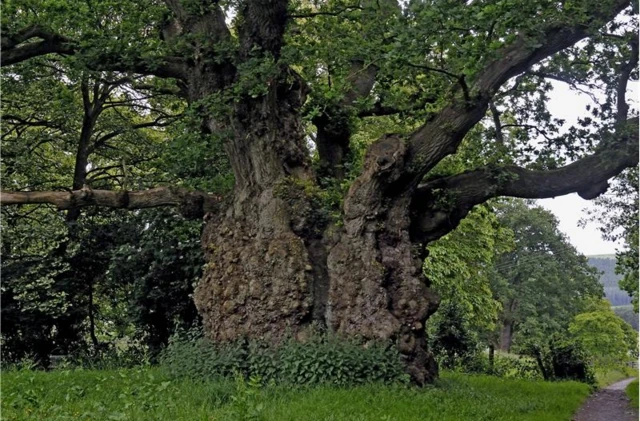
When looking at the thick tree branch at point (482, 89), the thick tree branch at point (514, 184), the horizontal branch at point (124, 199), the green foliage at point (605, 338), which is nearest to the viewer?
the thick tree branch at point (482, 89)

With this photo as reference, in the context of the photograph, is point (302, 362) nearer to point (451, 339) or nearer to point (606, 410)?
point (606, 410)

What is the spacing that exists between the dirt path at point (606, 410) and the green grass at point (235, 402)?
2.01 m

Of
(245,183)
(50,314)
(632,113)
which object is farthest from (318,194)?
(50,314)

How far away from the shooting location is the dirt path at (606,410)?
418 inches

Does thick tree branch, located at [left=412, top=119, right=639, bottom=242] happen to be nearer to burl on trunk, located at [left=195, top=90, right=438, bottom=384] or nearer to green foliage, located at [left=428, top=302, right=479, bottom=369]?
burl on trunk, located at [left=195, top=90, right=438, bottom=384]

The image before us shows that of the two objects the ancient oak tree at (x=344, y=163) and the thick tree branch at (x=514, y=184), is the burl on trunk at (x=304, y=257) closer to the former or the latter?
the ancient oak tree at (x=344, y=163)

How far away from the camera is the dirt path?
10617 millimetres

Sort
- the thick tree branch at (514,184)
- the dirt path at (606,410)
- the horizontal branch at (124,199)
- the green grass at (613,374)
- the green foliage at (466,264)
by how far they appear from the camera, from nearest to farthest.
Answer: the thick tree branch at (514,184) < the horizontal branch at (124,199) < the dirt path at (606,410) < the green foliage at (466,264) < the green grass at (613,374)

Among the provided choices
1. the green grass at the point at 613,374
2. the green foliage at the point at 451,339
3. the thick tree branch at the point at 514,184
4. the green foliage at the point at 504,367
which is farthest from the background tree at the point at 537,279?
the thick tree branch at the point at 514,184

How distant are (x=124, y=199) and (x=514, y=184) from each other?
23.0 ft

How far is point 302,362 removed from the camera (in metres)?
8.29

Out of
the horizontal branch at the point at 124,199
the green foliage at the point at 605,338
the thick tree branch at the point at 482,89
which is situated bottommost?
the green foliage at the point at 605,338

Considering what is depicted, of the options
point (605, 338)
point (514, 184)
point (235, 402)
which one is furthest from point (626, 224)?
point (605, 338)

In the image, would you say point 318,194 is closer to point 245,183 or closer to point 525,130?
point 245,183
